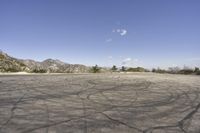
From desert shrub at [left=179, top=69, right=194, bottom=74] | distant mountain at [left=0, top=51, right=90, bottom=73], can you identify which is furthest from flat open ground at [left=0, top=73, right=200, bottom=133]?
desert shrub at [left=179, top=69, right=194, bottom=74]

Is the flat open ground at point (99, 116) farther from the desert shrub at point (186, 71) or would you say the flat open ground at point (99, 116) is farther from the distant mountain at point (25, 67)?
the desert shrub at point (186, 71)

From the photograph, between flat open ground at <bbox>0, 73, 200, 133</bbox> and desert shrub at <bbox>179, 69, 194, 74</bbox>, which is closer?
flat open ground at <bbox>0, 73, 200, 133</bbox>

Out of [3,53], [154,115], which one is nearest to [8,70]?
[3,53]

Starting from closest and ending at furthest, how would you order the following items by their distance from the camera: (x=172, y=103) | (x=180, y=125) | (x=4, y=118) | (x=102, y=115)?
(x=180, y=125) < (x=4, y=118) < (x=102, y=115) < (x=172, y=103)

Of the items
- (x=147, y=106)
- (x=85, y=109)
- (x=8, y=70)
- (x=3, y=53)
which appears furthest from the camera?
(x=3, y=53)

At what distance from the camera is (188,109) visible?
607 centimetres

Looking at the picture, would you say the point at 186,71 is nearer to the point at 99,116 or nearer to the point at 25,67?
the point at 25,67

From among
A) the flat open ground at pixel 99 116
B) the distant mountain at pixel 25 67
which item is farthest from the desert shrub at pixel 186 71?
the flat open ground at pixel 99 116

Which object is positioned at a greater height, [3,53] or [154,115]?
[3,53]

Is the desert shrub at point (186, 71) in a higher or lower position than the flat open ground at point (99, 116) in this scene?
higher

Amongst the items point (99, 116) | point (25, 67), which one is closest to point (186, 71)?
point (25, 67)

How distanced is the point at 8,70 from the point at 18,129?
25.2 m

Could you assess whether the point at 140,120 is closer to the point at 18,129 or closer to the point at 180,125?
the point at 180,125

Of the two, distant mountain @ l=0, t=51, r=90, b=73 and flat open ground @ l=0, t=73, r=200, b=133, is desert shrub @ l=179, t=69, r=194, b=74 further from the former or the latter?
flat open ground @ l=0, t=73, r=200, b=133
